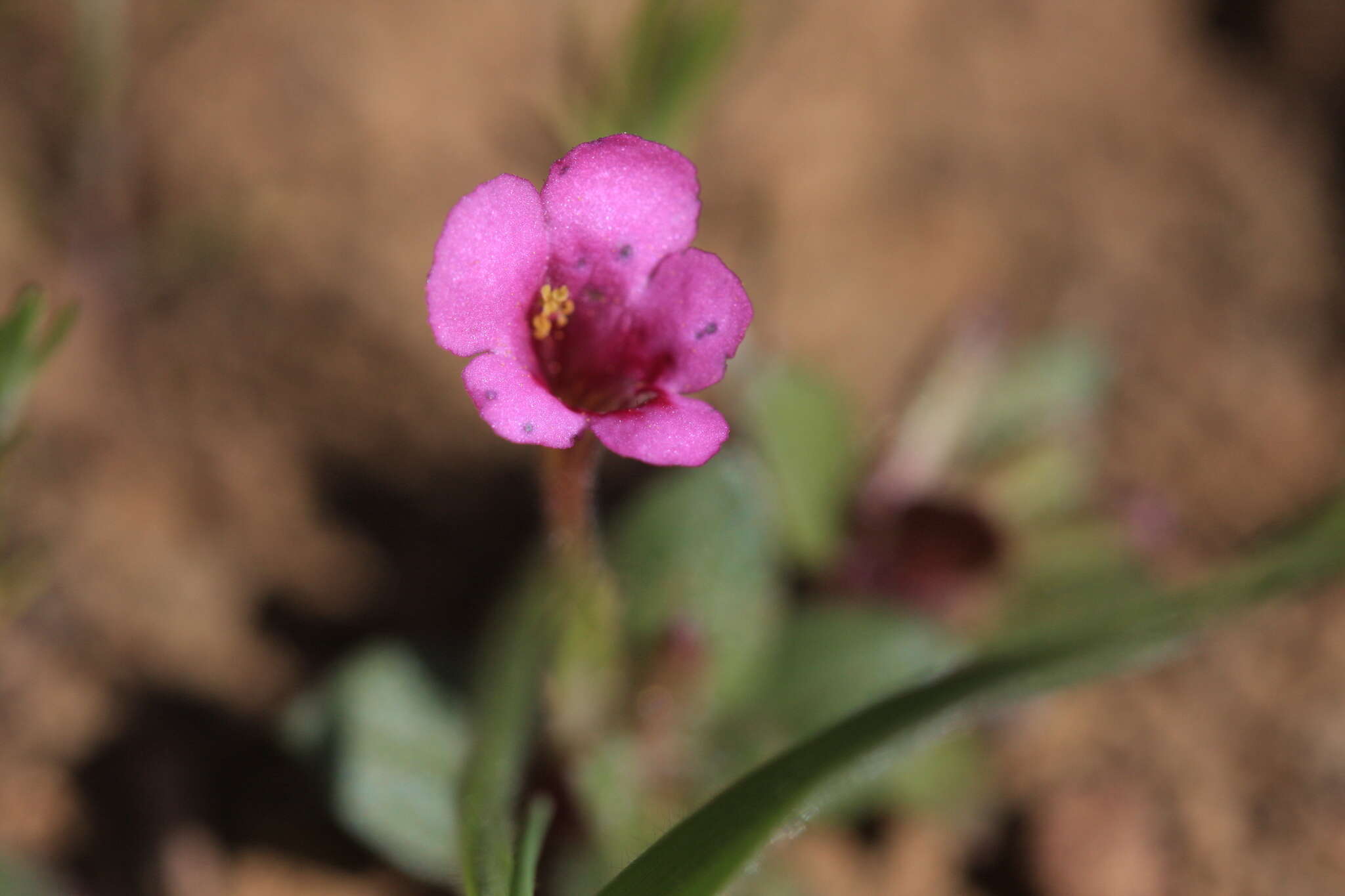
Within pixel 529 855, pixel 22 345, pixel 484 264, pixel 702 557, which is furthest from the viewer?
pixel 702 557

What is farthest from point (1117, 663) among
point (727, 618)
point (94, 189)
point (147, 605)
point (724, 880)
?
point (94, 189)

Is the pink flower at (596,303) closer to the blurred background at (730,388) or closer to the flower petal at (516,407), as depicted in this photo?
the flower petal at (516,407)

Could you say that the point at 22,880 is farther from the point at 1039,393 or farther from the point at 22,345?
the point at 1039,393

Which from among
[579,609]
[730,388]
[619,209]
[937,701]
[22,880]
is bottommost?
[22,880]

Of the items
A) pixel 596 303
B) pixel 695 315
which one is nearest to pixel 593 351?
pixel 596 303

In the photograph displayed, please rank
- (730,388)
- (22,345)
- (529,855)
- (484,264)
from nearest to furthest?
A: (529,855), (484,264), (22,345), (730,388)

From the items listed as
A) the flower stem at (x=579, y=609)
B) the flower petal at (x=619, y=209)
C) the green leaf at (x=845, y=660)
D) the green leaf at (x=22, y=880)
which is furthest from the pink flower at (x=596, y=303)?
the green leaf at (x=22, y=880)

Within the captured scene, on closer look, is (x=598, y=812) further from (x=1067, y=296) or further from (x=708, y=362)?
(x=1067, y=296)

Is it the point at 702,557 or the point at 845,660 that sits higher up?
the point at 702,557
